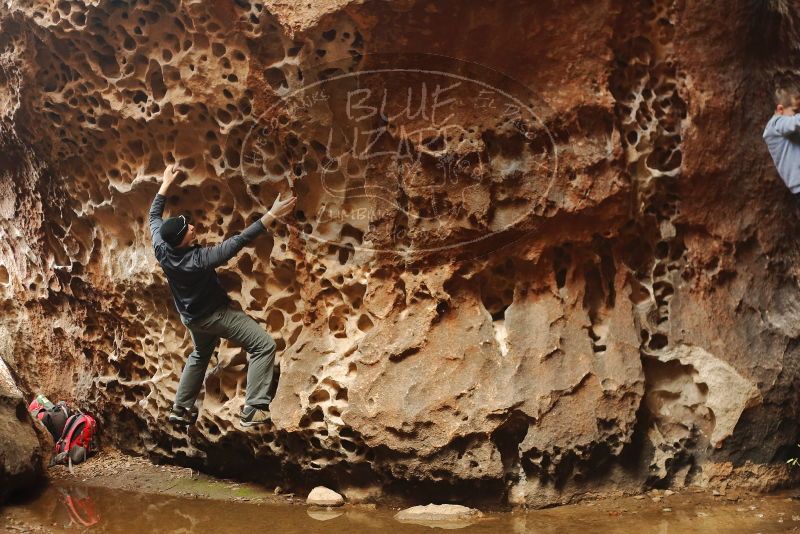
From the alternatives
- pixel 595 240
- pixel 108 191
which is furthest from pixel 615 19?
pixel 108 191

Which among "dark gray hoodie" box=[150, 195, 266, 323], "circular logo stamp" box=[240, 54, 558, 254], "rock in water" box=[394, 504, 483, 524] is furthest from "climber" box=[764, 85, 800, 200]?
"dark gray hoodie" box=[150, 195, 266, 323]

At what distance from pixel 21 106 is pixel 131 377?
178 centimetres

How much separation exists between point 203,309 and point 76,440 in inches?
62.4

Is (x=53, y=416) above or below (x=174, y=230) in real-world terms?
below

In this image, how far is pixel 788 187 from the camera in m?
3.97

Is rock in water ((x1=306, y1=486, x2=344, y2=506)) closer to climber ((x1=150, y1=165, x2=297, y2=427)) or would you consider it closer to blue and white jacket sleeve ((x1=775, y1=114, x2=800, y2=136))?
climber ((x1=150, y1=165, x2=297, y2=427))

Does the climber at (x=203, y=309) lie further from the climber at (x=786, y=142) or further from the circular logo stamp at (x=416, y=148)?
the climber at (x=786, y=142)

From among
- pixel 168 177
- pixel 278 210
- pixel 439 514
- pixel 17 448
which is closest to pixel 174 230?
pixel 168 177

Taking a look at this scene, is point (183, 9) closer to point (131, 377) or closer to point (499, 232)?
point (499, 232)

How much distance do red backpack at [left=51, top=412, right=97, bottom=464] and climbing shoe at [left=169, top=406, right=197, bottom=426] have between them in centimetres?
82

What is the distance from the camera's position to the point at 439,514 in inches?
156

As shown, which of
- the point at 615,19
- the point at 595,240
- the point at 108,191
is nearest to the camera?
the point at 615,19

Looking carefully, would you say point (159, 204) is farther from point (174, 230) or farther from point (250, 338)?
point (250, 338)

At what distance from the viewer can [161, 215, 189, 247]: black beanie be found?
14.1 ft
